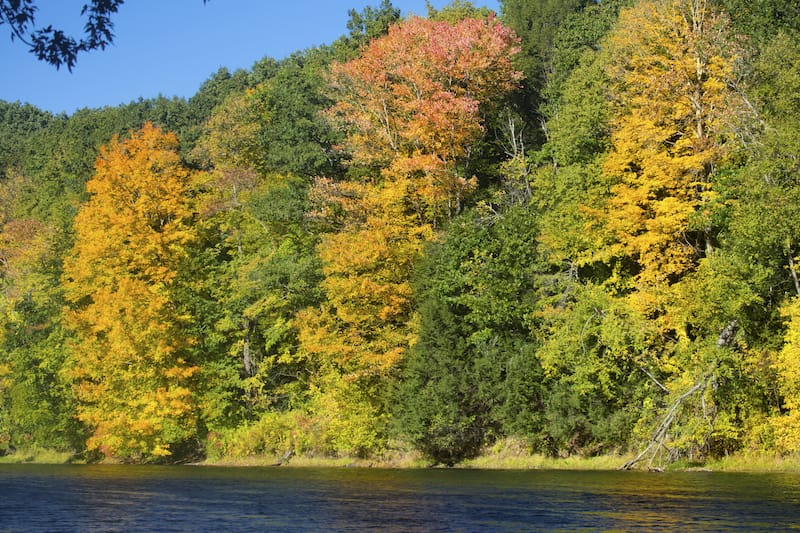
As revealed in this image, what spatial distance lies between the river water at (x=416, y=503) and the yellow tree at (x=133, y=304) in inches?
638

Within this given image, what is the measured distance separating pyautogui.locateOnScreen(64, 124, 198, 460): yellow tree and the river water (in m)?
16.2

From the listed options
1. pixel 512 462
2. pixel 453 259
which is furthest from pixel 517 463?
pixel 453 259

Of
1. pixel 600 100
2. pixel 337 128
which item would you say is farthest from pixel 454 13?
pixel 600 100

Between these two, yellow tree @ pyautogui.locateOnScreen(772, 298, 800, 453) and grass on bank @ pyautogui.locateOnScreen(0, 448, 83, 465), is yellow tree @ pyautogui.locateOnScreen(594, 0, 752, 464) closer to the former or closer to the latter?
yellow tree @ pyautogui.locateOnScreen(772, 298, 800, 453)

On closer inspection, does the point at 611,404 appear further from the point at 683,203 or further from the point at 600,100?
the point at 600,100

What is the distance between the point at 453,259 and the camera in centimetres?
4844

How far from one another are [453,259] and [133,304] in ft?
67.1

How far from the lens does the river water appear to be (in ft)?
71.2

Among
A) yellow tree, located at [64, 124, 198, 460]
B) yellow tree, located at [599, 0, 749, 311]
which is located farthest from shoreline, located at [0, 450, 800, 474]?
yellow tree, located at [599, 0, 749, 311]

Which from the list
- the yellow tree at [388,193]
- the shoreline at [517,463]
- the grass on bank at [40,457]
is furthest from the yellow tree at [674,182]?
the grass on bank at [40,457]

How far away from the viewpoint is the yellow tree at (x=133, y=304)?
56875 millimetres

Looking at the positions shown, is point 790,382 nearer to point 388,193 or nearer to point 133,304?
point 388,193

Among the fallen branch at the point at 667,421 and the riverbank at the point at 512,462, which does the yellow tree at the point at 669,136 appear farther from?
the riverbank at the point at 512,462

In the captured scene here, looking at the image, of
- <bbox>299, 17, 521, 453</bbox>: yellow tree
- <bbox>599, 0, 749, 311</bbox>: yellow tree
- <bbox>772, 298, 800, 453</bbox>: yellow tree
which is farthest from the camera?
<bbox>299, 17, 521, 453</bbox>: yellow tree
